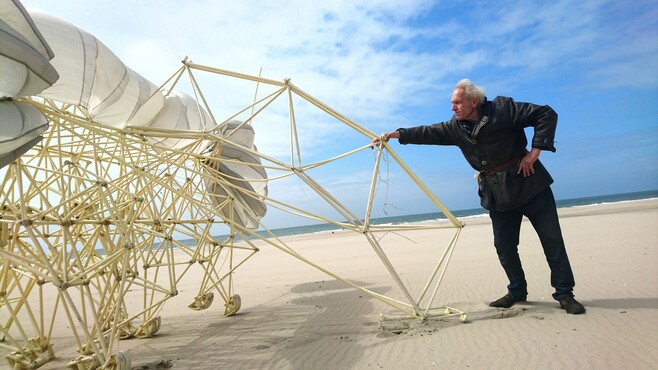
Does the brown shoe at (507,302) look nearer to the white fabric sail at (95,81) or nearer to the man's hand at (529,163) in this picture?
the man's hand at (529,163)

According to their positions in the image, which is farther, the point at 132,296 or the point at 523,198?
the point at 132,296

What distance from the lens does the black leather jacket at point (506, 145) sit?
4398mm

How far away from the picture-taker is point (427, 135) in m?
5.10

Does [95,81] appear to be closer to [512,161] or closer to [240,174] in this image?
[240,174]

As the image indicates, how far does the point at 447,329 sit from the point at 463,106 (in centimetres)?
281

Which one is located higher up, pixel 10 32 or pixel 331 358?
pixel 10 32

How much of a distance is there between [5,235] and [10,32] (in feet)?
10.2

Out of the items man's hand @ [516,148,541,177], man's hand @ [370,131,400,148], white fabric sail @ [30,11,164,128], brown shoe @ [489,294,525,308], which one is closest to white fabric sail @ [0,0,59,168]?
white fabric sail @ [30,11,164,128]

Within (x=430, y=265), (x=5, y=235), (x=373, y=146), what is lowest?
(x=430, y=265)

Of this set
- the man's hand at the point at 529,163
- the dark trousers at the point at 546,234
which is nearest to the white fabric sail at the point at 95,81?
the man's hand at the point at 529,163

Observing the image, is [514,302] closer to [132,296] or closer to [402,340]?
[402,340]

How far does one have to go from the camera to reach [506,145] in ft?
15.1

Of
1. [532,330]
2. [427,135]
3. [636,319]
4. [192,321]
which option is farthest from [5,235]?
[636,319]

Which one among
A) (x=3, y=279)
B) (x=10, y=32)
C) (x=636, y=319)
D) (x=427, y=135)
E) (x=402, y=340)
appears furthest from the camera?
(x=427, y=135)
